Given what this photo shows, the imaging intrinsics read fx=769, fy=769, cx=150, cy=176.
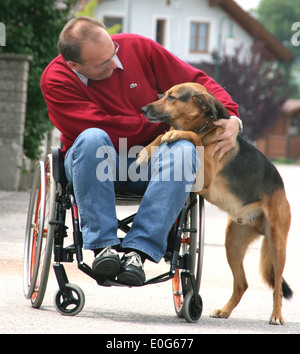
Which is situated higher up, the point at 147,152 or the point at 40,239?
the point at 147,152

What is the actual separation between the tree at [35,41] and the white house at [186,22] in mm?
32490

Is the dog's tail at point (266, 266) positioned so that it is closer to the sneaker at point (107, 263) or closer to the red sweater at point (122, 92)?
the red sweater at point (122, 92)

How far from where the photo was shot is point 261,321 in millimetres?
4695

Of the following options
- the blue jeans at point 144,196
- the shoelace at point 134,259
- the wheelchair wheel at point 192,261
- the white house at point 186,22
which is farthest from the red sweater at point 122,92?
the white house at point 186,22

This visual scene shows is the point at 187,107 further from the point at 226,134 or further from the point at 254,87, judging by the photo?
the point at 254,87

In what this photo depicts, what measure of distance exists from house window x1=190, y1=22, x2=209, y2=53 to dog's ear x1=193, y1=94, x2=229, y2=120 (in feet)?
137

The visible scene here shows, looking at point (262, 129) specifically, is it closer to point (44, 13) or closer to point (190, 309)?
point (44, 13)

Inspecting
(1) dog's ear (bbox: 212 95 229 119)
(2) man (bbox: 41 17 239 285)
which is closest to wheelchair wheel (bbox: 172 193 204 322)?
(2) man (bbox: 41 17 239 285)

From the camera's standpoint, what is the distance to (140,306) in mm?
4938

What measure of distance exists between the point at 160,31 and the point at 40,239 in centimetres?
4227

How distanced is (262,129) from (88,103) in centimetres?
4021

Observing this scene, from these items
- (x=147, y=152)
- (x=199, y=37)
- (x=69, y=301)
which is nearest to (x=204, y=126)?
(x=147, y=152)

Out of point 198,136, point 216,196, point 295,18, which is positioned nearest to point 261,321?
point 216,196

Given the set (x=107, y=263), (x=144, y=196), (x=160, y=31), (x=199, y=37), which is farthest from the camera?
(x=199, y=37)
